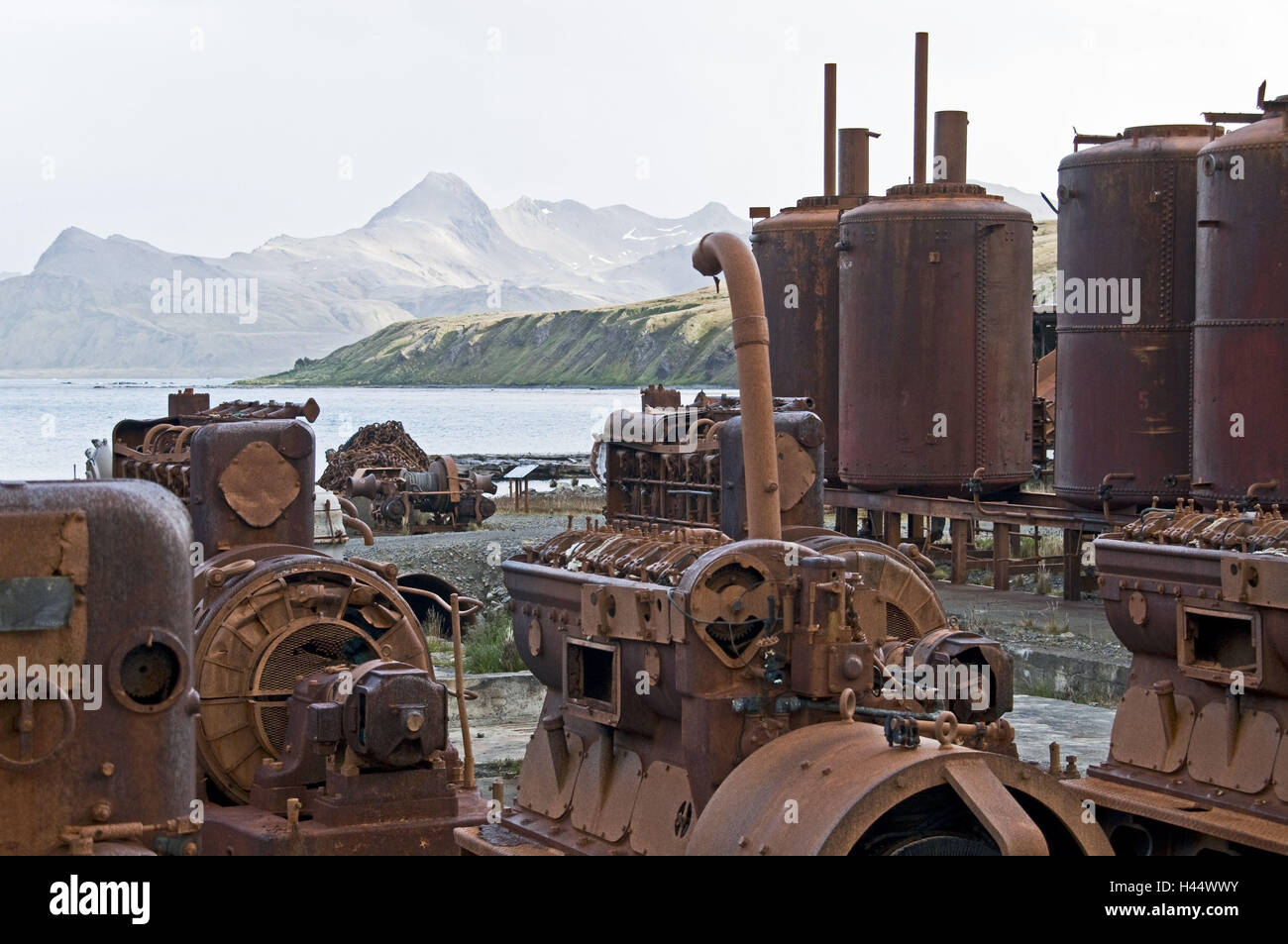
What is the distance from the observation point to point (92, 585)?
5.77 meters

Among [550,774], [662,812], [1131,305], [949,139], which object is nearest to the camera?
[662,812]

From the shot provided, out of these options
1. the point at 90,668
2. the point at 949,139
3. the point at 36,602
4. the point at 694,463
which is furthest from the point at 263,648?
the point at 949,139

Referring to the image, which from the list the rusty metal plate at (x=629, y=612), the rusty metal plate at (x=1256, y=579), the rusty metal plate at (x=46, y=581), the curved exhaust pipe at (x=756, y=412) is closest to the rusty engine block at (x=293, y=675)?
the rusty metal plate at (x=629, y=612)

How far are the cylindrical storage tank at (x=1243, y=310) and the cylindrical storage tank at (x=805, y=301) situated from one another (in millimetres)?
6480

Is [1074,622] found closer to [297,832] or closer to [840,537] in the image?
[840,537]

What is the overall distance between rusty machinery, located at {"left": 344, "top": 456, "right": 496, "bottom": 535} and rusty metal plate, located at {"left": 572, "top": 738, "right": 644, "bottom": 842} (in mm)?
20896

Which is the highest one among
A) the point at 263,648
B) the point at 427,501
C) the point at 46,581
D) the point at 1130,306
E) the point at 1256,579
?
the point at 1130,306

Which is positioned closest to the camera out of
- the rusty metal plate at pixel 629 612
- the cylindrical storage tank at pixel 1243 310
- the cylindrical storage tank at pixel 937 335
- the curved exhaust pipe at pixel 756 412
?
the rusty metal plate at pixel 629 612

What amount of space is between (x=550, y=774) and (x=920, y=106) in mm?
15615

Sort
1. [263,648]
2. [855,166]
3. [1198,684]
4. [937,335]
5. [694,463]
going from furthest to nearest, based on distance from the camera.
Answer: [855,166]
[937,335]
[694,463]
[263,648]
[1198,684]

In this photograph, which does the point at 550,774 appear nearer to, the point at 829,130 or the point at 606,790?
the point at 606,790

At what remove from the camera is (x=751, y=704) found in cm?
748

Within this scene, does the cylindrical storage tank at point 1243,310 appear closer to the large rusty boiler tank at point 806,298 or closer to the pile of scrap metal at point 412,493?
the large rusty boiler tank at point 806,298

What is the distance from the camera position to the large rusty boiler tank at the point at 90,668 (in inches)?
224
